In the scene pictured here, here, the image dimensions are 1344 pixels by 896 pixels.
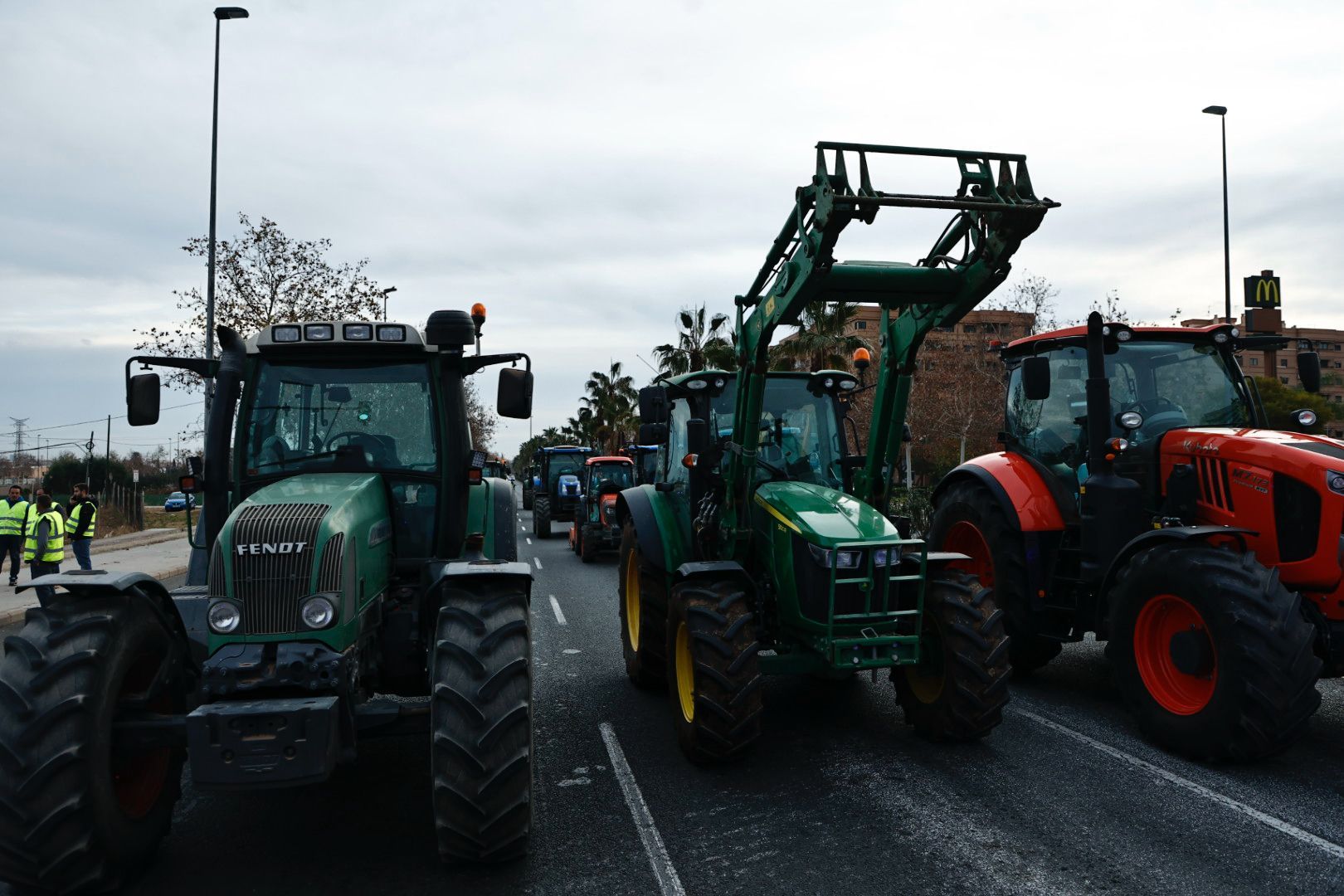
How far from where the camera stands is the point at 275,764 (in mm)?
3707

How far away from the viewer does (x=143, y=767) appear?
169 inches

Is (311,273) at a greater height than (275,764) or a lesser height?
greater

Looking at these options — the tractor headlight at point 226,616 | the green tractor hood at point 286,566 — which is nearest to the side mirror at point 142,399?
the green tractor hood at point 286,566

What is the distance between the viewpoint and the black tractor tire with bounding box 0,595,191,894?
11.8 ft

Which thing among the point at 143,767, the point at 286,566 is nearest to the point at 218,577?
the point at 286,566

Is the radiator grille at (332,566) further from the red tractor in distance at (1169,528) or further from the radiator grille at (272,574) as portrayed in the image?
the red tractor in distance at (1169,528)

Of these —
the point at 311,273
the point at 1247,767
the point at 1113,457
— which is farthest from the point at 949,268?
the point at 311,273

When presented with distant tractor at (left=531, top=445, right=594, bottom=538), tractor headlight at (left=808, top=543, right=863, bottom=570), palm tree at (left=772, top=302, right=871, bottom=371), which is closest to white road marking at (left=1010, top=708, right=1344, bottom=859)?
tractor headlight at (left=808, top=543, right=863, bottom=570)

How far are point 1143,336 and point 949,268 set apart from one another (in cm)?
205

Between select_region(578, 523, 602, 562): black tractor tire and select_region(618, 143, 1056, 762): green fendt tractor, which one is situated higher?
select_region(618, 143, 1056, 762): green fendt tractor

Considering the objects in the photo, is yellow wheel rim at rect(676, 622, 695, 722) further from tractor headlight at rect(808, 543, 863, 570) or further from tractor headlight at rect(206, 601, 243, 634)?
tractor headlight at rect(206, 601, 243, 634)

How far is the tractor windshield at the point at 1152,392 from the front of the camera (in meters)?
6.80

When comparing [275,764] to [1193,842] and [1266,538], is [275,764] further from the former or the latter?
[1266,538]

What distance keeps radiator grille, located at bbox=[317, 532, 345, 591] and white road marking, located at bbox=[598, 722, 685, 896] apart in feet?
6.20
